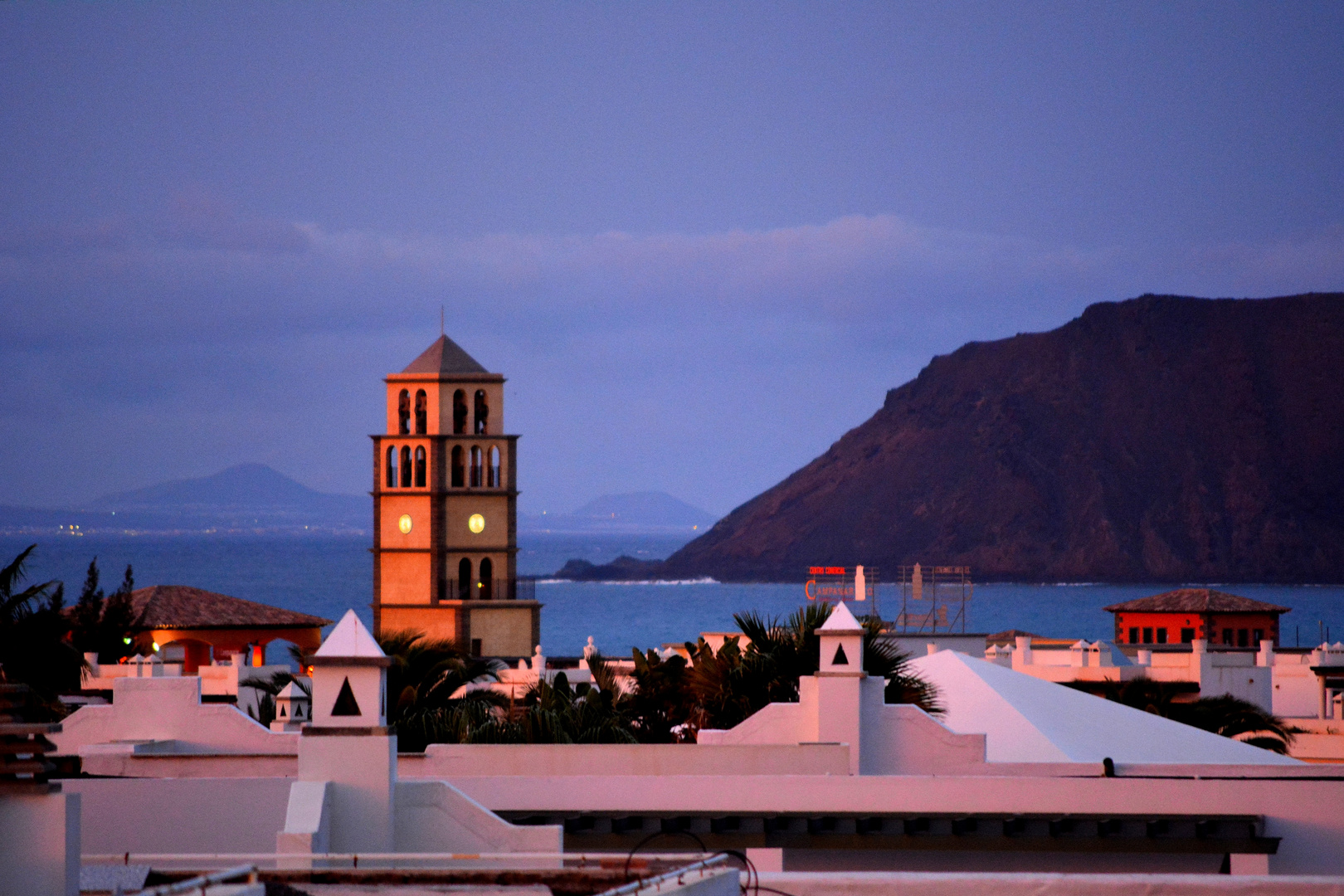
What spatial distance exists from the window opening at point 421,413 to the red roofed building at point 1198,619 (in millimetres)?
38771

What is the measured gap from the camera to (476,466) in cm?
7344

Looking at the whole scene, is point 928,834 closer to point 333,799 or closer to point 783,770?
point 783,770

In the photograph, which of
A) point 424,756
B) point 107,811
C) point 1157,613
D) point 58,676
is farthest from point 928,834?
point 1157,613

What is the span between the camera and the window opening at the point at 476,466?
73250mm

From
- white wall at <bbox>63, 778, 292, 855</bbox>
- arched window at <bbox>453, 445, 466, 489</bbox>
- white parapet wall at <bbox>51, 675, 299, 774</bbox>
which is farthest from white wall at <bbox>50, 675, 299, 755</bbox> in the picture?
arched window at <bbox>453, 445, 466, 489</bbox>

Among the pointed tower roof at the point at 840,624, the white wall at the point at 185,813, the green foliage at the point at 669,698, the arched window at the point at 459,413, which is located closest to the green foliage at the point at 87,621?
the arched window at the point at 459,413

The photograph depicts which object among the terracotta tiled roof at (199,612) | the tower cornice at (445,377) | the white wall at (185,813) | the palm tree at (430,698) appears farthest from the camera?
the tower cornice at (445,377)

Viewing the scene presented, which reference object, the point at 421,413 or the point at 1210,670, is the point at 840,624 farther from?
the point at 421,413

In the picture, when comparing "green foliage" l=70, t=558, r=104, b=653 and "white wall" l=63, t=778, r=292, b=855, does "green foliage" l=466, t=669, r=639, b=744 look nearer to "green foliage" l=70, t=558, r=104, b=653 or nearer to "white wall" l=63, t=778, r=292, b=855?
"white wall" l=63, t=778, r=292, b=855

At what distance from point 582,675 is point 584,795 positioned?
23544 millimetres

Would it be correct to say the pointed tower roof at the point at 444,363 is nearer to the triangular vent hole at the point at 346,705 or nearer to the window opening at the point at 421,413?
the window opening at the point at 421,413

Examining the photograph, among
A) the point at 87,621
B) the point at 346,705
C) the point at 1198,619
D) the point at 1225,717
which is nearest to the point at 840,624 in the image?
the point at 346,705

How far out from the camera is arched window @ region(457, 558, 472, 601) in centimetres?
7344

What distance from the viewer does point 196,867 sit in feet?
44.0
